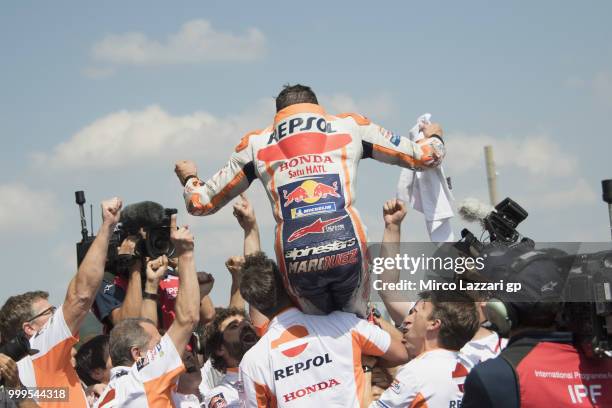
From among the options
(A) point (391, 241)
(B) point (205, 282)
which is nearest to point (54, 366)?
(B) point (205, 282)

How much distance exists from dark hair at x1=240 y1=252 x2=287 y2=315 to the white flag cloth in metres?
3.09

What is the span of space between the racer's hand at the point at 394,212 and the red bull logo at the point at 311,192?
793 mm

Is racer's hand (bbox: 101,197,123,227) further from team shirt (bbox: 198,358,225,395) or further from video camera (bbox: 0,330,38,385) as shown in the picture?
team shirt (bbox: 198,358,225,395)

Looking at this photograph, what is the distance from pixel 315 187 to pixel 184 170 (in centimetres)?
129

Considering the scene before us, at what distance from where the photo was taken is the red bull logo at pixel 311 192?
219 inches

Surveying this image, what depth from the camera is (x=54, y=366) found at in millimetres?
5559

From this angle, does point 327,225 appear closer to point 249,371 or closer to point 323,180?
point 323,180

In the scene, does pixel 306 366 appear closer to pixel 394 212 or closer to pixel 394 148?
pixel 394 212

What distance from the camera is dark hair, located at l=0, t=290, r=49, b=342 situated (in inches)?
236

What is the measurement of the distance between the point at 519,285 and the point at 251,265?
2372 millimetres

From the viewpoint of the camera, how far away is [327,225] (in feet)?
17.8

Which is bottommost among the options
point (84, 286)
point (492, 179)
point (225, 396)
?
point (225, 396)

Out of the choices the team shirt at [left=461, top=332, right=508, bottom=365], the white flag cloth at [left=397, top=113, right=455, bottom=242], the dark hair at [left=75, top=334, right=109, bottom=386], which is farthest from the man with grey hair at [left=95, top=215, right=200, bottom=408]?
the white flag cloth at [left=397, top=113, right=455, bottom=242]

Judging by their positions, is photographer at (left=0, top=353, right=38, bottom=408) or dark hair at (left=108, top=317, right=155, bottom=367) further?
dark hair at (left=108, top=317, right=155, bottom=367)
